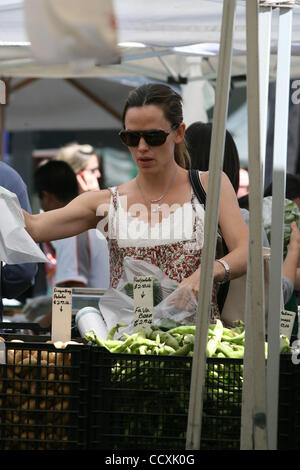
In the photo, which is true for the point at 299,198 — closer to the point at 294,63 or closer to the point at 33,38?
the point at 294,63

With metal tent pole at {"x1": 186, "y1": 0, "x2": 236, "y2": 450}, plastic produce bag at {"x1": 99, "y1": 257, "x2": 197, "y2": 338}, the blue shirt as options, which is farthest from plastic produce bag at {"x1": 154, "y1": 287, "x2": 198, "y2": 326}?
the blue shirt

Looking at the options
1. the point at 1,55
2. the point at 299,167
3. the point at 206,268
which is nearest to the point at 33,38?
the point at 206,268

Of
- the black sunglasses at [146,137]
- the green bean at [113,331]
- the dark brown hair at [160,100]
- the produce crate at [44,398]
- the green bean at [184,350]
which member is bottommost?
the produce crate at [44,398]

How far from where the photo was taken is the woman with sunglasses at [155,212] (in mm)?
2363

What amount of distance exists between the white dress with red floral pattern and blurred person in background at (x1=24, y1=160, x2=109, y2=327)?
6.35ft

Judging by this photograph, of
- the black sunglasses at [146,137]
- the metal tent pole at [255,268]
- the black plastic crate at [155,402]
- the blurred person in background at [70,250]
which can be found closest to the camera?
the metal tent pole at [255,268]

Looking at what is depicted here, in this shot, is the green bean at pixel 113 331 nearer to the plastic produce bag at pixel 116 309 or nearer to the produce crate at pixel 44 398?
the plastic produce bag at pixel 116 309

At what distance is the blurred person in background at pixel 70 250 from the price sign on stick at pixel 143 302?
2.32 m

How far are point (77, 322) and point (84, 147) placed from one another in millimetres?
3068

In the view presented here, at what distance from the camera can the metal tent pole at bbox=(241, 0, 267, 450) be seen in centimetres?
161

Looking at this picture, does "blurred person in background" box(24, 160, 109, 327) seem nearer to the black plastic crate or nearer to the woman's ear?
the woman's ear

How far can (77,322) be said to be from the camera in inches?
89.5

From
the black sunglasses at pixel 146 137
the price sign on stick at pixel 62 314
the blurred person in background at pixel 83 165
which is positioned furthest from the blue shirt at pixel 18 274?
the blurred person in background at pixel 83 165

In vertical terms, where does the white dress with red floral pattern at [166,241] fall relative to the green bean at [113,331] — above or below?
above
